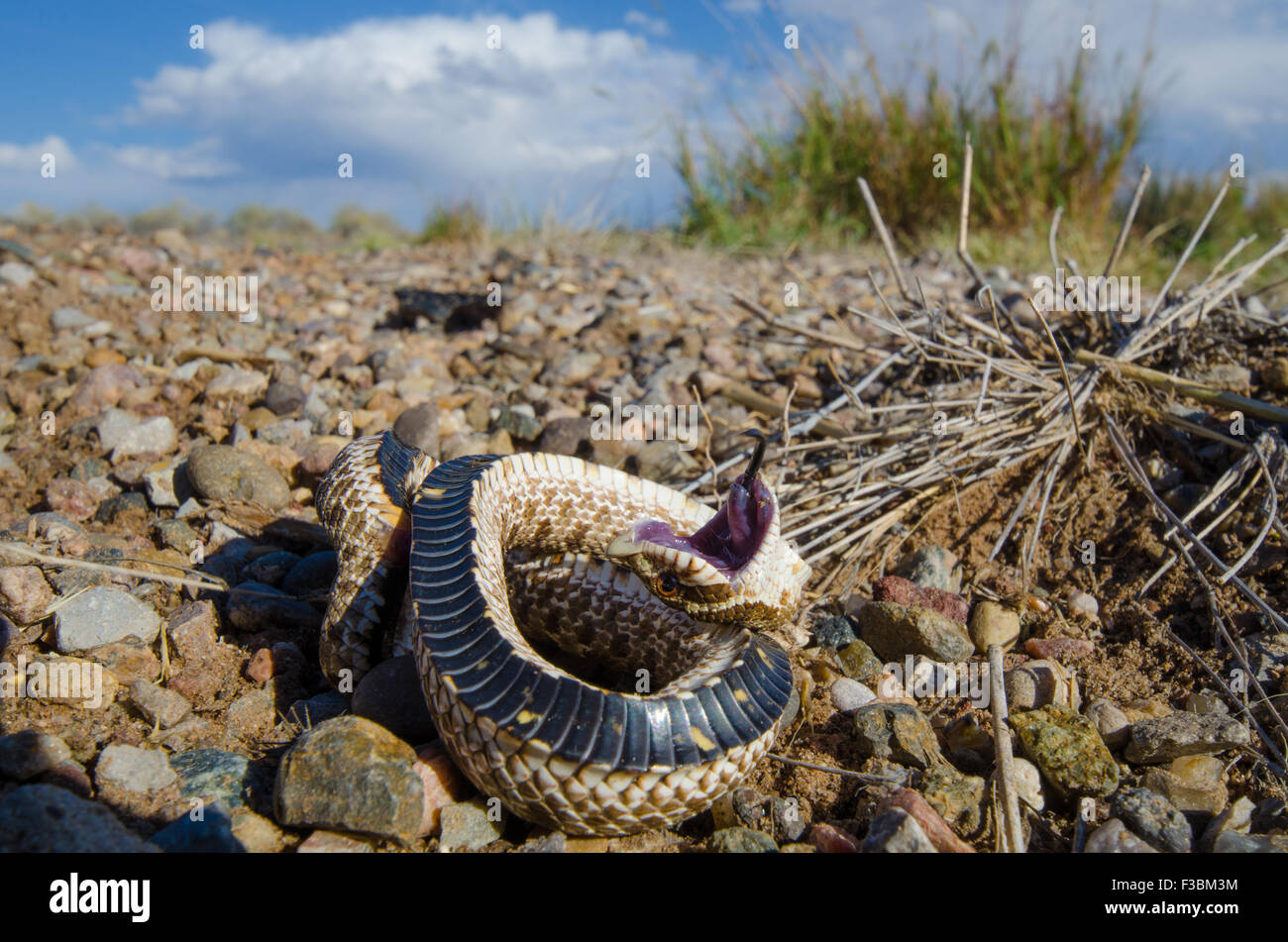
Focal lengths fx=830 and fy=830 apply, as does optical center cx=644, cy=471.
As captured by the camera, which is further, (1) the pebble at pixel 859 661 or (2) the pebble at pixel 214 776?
(1) the pebble at pixel 859 661

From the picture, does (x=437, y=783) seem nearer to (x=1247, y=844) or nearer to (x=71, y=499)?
(x=1247, y=844)

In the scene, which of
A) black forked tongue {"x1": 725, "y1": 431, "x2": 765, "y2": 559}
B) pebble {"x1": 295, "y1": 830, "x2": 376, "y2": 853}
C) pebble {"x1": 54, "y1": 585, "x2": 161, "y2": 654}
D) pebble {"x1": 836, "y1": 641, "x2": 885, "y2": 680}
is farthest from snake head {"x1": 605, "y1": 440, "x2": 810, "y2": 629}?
pebble {"x1": 54, "y1": 585, "x2": 161, "y2": 654}

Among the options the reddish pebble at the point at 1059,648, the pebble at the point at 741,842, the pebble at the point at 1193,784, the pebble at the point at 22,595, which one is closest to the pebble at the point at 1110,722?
the pebble at the point at 1193,784

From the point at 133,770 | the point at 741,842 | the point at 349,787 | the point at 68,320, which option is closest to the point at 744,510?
the point at 741,842

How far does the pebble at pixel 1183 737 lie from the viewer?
268 centimetres

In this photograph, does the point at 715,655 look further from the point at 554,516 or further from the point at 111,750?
the point at 111,750

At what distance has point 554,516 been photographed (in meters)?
3.05

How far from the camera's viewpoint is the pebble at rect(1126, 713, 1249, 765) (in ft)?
8.78

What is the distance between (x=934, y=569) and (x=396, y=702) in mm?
2292

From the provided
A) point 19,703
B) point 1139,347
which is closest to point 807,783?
point 19,703

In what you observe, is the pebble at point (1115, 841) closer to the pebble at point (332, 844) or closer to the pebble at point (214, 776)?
the pebble at point (332, 844)

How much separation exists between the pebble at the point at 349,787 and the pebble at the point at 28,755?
Result: 2.18 feet

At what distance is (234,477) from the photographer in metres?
3.85
